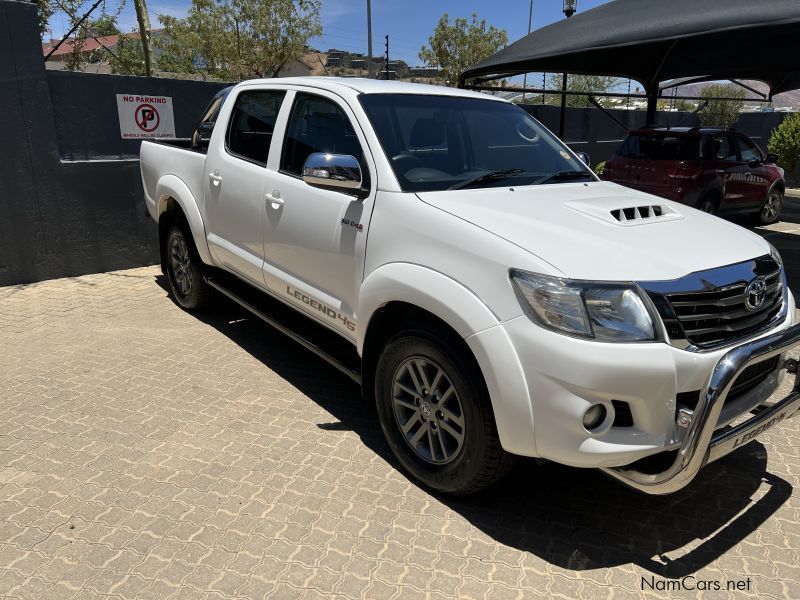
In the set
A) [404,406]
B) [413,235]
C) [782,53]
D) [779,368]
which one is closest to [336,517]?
[404,406]

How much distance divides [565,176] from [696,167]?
693cm

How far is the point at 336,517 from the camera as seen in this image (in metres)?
2.88

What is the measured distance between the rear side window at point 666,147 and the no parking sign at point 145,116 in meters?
7.21

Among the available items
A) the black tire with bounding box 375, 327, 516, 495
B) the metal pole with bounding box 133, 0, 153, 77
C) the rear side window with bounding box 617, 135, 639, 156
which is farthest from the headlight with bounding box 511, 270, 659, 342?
the metal pole with bounding box 133, 0, 153, 77

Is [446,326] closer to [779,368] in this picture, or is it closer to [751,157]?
[779,368]

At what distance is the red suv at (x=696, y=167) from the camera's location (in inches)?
372

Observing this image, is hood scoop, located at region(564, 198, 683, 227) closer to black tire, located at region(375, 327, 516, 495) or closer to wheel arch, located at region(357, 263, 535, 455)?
wheel arch, located at region(357, 263, 535, 455)

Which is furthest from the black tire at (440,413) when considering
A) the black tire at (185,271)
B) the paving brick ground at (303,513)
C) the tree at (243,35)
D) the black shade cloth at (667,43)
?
the tree at (243,35)

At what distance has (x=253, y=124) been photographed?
4355 mm

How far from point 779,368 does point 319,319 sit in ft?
7.98

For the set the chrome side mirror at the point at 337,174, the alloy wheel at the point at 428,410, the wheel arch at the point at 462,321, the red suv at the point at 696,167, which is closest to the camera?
the wheel arch at the point at 462,321

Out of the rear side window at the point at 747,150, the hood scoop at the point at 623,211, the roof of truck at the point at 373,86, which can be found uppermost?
the roof of truck at the point at 373,86

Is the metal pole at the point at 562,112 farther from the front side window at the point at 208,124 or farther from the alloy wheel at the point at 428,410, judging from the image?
the alloy wheel at the point at 428,410

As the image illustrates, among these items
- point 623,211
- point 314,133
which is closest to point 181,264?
point 314,133
